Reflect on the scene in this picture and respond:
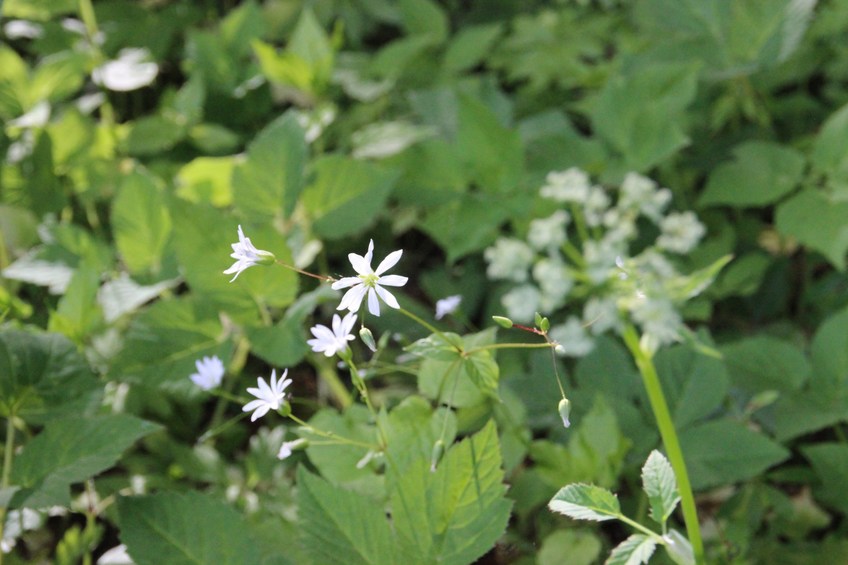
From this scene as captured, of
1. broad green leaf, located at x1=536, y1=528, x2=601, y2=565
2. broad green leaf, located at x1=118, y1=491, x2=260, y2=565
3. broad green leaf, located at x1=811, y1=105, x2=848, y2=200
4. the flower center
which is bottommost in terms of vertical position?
broad green leaf, located at x1=536, y1=528, x2=601, y2=565

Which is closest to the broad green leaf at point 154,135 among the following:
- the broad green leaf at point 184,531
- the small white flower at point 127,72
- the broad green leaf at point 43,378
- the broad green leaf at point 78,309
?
the small white flower at point 127,72

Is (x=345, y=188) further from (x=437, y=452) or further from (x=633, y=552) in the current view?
(x=633, y=552)

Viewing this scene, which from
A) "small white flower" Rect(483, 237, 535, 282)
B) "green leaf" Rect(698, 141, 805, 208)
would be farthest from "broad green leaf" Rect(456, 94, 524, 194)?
"green leaf" Rect(698, 141, 805, 208)

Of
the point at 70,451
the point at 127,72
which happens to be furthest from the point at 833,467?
the point at 127,72

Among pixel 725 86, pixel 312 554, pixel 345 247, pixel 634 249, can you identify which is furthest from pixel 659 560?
pixel 725 86

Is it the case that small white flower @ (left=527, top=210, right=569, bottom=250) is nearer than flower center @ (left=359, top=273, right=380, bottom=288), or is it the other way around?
flower center @ (left=359, top=273, right=380, bottom=288)

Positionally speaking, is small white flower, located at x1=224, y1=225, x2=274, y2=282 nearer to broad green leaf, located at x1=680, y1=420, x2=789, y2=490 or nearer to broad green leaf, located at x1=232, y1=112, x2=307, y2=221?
broad green leaf, located at x1=232, y1=112, x2=307, y2=221
